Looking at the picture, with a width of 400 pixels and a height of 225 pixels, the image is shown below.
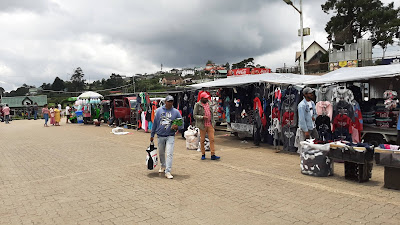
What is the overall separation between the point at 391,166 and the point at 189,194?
3671 mm

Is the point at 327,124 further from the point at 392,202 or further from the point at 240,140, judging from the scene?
the point at 240,140

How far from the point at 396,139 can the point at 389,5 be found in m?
36.7

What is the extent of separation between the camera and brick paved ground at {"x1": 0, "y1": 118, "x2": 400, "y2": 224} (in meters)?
4.31

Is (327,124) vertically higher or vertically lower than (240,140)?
higher

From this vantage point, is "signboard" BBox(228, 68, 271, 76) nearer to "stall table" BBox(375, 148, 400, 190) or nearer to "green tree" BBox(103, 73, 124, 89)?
"stall table" BBox(375, 148, 400, 190)

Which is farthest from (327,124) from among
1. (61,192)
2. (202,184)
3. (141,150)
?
(61,192)

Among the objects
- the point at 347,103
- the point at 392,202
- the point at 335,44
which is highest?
the point at 335,44

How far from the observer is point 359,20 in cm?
3791

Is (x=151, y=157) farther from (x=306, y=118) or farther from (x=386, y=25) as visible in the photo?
(x=386, y=25)

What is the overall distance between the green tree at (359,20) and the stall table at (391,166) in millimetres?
33895

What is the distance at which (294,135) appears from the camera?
930cm

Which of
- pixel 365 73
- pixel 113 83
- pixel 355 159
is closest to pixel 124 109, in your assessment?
pixel 365 73

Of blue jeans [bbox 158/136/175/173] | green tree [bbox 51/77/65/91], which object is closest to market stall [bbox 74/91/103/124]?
blue jeans [bbox 158/136/175/173]

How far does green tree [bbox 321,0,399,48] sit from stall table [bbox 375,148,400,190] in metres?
33.9
